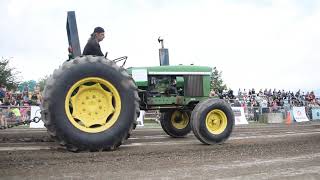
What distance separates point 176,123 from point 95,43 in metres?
3.40

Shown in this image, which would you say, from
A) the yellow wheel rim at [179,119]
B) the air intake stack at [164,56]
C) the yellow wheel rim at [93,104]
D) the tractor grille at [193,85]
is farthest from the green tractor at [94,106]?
the yellow wheel rim at [179,119]

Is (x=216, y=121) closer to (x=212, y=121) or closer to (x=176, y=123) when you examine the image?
(x=212, y=121)

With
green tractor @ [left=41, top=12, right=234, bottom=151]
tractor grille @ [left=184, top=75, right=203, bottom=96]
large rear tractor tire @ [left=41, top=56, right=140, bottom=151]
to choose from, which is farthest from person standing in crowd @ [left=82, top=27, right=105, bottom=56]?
tractor grille @ [left=184, top=75, right=203, bottom=96]

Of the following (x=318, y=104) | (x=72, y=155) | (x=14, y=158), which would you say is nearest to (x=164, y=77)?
(x=72, y=155)

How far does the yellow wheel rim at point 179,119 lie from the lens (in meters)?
9.81

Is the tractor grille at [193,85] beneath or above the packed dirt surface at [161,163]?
above

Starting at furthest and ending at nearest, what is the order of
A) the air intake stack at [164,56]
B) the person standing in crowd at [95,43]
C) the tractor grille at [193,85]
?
the air intake stack at [164,56] < the tractor grille at [193,85] < the person standing in crowd at [95,43]

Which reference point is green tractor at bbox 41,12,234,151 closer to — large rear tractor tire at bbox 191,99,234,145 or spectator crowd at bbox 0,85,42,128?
large rear tractor tire at bbox 191,99,234,145

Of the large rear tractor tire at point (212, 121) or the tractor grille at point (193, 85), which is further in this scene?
the tractor grille at point (193, 85)

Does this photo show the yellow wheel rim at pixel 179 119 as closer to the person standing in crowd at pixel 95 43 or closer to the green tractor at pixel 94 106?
the green tractor at pixel 94 106

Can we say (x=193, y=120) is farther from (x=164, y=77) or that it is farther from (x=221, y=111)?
(x=164, y=77)

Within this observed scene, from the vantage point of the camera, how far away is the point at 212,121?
785 cm

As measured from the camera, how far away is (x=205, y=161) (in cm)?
530

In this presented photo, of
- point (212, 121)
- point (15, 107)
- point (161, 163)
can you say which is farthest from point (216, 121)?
point (15, 107)
